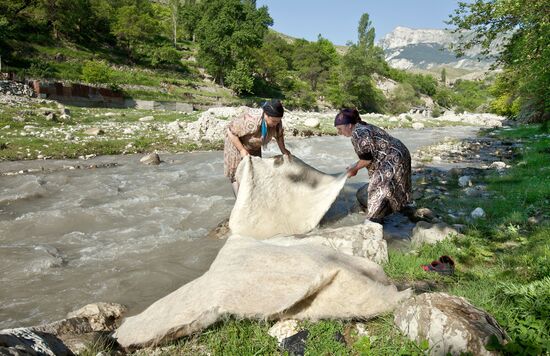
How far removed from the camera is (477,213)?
6.63 meters

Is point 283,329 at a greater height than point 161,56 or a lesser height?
lesser

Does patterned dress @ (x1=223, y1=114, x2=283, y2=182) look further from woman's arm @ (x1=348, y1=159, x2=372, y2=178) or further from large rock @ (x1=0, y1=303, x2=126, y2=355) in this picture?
large rock @ (x1=0, y1=303, x2=126, y2=355)

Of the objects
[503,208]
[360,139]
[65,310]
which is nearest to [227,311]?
[65,310]

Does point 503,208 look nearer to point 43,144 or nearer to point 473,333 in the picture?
point 473,333

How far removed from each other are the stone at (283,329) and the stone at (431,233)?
318 cm

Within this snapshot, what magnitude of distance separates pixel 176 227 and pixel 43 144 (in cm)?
958

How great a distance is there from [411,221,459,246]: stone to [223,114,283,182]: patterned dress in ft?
8.69

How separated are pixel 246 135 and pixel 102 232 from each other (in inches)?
122

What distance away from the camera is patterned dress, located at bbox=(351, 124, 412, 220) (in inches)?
210

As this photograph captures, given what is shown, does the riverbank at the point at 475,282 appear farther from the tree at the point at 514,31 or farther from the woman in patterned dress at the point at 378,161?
the tree at the point at 514,31

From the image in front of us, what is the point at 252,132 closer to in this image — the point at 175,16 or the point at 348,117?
the point at 348,117

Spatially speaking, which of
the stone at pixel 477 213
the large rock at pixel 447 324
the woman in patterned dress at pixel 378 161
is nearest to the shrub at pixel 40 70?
the woman in patterned dress at pixel 378 161

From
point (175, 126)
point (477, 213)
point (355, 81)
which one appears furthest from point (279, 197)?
point (355, 81)

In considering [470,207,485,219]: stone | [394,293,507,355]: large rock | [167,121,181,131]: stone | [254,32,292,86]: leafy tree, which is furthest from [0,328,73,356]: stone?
[254,32,292,86]: leafy tree
